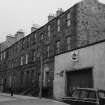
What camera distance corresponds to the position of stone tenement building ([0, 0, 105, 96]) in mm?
29000

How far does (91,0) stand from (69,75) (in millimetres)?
11419

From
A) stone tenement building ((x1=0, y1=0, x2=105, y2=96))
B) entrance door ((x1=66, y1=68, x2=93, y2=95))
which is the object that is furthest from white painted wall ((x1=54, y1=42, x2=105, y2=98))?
stone tenement building ((x1=0, y1=0, x2=105, y2=96))

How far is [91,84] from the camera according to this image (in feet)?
72.4

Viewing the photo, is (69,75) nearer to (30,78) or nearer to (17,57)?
(30,78)

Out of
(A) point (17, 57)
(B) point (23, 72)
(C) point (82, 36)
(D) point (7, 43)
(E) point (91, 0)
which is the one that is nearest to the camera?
(C) point (82, 36)

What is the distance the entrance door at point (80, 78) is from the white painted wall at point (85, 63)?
544 millimetres

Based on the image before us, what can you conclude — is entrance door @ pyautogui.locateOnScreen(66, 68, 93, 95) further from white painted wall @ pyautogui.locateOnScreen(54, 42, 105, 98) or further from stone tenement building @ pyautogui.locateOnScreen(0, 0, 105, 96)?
stone tenement building @ pyautogui.locateOnScreen(0, 0, 105, 96)

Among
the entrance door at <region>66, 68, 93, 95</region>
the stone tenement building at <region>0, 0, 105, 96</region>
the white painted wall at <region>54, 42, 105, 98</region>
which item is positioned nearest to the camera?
the white painted wall at <region>54, 42, 105, 98</region>

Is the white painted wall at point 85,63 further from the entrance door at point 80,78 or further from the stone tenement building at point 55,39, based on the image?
the stone tenement building at point 55,39

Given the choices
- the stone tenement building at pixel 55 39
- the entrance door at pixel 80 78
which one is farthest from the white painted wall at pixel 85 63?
the stone tenement building at pixel 55 39

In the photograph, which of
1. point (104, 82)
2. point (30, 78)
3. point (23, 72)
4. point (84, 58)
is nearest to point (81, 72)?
point (84, 58)

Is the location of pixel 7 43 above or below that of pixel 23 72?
above

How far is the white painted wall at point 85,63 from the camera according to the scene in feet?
68.2

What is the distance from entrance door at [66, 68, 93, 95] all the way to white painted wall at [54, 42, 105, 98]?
1.78 ft
